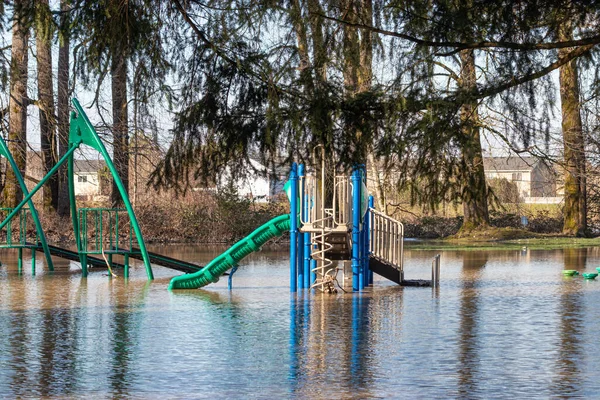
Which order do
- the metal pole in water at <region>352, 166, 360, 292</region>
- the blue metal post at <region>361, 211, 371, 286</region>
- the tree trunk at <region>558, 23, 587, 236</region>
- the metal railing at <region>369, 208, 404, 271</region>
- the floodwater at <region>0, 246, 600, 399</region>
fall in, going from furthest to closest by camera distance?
the tree trunk at <region>558, 23, 587, 236</region> < the metal railing at <region>369, 208, 404, 271</region> < the blue metal post at <region>361, 211, 371, 286</region> < the metal pole in water at <region>352, 166, 360, 292</region> < the floodwater at <region>0, 246, 600, 399</region>

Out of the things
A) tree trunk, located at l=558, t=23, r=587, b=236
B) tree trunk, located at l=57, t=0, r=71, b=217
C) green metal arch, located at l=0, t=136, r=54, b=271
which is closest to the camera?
green metal arch, located at l=0, t=136, r=54, b=271

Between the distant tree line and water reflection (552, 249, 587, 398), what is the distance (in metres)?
2.10

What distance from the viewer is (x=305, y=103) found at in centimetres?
1505

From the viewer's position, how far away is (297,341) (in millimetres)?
11781

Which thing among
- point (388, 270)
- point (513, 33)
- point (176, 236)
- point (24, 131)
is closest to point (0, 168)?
point (24, 131)

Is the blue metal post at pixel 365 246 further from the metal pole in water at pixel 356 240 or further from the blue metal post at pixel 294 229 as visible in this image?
Answer: the blue metal post at pixel 294 229

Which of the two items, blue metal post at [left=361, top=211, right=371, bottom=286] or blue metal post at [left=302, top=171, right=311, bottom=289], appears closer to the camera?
blue metal post at [left=302, top=171, right=311, bottom=289]

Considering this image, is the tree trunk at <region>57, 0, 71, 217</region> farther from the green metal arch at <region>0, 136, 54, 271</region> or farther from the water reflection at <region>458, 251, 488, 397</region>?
the water reflection at <region>458, 251, 488, 397</region>

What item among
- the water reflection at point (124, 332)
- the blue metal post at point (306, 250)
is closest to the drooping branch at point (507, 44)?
the blue metal post at point (306, 250)

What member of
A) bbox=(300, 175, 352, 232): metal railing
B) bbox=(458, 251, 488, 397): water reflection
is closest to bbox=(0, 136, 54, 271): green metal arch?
bbox=(300, 175, 352, 232): metal railing

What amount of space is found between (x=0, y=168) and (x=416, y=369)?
30602 millimetres

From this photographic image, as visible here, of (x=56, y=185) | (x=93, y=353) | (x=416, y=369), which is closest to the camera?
(x=416, y=369)

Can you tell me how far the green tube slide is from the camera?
1831 centimetres

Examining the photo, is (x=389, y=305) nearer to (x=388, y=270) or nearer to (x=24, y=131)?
(x=388, y=270)
